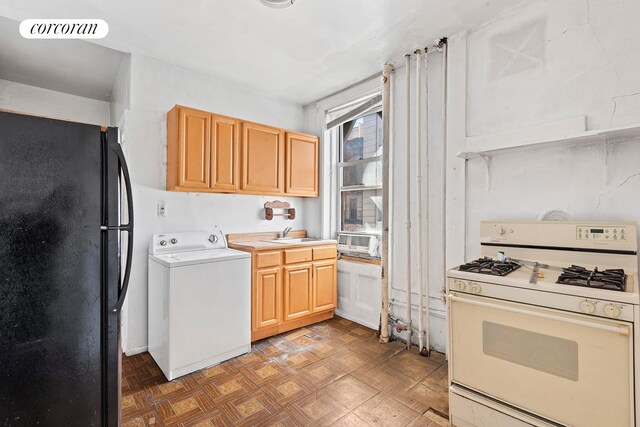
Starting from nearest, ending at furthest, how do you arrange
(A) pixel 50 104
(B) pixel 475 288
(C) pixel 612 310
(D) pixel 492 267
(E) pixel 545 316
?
(C) pixel 612 310
(E) pixel 545 316
(B) pixel 475 288
(D) pixel 492 267
(A) pixel 50 104

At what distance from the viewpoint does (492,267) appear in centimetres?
180

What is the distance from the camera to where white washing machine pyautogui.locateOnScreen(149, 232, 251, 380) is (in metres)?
2.25

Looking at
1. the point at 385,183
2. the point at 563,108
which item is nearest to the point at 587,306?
the point at 563,108

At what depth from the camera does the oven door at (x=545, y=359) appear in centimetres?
131

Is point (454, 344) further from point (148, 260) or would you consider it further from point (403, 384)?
point (148, 260)

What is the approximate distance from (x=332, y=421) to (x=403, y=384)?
0.64m

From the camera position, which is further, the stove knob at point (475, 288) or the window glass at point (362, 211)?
the window glass at point (362, 211)

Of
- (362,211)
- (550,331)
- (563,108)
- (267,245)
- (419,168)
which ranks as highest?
(563,108)

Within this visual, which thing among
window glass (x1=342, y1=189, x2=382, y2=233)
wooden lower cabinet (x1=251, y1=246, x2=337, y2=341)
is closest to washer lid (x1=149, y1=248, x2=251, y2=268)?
wooden lower cabinet (x1=251, y1=246, x2=337, y2=341)

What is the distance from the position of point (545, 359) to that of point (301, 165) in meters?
2.82

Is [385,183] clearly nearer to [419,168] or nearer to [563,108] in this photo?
[419,168]

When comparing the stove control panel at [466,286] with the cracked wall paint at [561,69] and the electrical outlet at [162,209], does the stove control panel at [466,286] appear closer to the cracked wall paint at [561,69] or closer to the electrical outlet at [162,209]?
the cracked wall paint at [561,69]

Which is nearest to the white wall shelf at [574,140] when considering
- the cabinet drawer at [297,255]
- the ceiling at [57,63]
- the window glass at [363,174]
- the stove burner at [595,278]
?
the stove burner at [595,278]

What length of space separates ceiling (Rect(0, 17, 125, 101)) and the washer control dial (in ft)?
13.0
